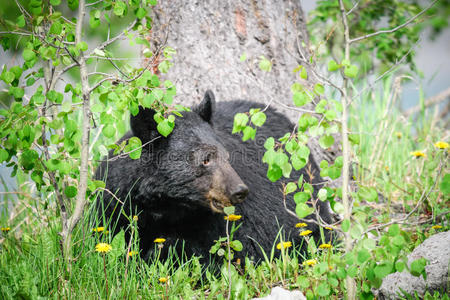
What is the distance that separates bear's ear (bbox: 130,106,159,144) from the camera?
107 inches

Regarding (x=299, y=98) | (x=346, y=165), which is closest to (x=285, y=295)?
(x=346, y=165)

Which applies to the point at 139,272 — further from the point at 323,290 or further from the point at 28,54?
the point at 28,54

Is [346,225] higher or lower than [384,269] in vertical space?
higher

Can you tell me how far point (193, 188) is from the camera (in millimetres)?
2773

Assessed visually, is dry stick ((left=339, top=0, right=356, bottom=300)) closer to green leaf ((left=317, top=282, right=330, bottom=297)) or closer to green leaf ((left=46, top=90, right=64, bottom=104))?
green leaf ((left=317, top=282, right=330, bottom=297))

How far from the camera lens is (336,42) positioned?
664cm

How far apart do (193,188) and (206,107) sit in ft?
1.99

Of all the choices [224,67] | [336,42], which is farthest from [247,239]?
[336,42]

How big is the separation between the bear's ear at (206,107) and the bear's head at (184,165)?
0.48 ft

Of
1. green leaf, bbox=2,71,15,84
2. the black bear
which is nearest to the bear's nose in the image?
the black bear

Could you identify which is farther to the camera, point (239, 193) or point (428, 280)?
point (239, 193)

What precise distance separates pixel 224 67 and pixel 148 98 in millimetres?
2044

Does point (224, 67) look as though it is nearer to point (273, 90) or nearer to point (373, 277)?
point (273, 90)

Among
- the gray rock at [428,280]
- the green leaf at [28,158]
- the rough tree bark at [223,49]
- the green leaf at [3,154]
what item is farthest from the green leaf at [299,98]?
the rough tree bark at [223,49]
